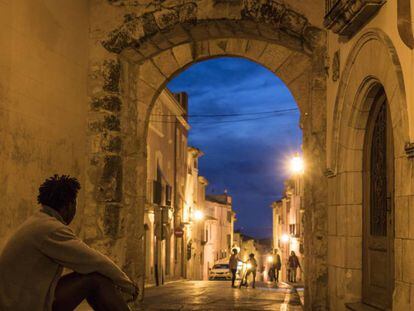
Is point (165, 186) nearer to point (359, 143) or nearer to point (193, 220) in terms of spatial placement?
point (193, 220)

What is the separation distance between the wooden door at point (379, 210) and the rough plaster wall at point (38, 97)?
3.56m

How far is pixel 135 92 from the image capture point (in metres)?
9.90

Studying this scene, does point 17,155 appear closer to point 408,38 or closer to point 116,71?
point 116,71

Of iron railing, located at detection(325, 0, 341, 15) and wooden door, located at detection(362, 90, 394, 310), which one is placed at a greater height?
iron railing, located at detection(325, 0, 341, 15)

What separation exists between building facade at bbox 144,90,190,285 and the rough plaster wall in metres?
15.2

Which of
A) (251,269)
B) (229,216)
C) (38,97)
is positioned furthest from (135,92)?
(229,216)

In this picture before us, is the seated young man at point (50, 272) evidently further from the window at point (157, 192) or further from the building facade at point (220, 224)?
the building facade at point (220, 224)

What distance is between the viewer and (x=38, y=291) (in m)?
3.95

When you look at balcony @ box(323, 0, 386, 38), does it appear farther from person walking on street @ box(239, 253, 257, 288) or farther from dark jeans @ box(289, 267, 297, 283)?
dark jeans @ box(289, 267, 297, 283)

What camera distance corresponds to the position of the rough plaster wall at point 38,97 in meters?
6.93

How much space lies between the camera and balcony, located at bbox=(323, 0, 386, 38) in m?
6.33

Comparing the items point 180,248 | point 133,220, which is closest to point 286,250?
point 180,248

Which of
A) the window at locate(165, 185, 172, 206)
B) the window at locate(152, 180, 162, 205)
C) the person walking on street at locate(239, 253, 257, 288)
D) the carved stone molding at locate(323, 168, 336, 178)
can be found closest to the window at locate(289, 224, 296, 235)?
the window at locate(165, 185, 172, 206)

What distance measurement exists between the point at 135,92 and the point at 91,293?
6090 mm
